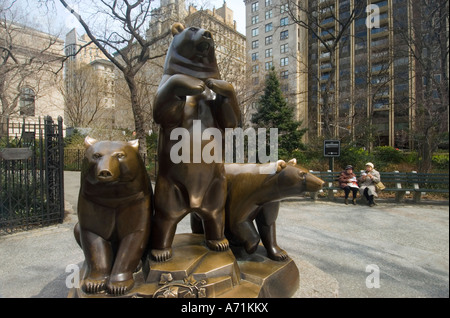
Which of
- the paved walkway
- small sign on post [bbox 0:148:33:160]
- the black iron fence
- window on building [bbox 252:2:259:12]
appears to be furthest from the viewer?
window on building [bbox 252:2:259:12]

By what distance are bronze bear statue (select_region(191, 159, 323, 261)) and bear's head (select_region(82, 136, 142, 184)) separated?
912 mm

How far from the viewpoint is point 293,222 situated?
209 inches

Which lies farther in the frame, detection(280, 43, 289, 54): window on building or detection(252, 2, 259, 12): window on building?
detection(280, 43, 289, 54): window on building

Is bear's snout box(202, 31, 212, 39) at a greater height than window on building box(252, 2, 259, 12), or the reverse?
window on building box(252, 2, 259, 12)

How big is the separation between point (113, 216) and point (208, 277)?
79cm

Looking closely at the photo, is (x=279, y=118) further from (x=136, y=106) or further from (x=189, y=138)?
(x=189, y=138)

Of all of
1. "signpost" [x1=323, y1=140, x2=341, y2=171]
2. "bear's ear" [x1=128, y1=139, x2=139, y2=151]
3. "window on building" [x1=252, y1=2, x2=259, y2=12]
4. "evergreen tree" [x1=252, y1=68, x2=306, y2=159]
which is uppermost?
"window on building" [x1=252, y1=2, x2=259, y2=12]

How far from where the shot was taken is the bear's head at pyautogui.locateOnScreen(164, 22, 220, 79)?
2000mm

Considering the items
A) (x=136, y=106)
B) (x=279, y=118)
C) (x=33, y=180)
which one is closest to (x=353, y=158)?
(x=279, y=118)

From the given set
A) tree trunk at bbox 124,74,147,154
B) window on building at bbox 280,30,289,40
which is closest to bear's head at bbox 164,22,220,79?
tree trunk at bbox 124,74,147,154

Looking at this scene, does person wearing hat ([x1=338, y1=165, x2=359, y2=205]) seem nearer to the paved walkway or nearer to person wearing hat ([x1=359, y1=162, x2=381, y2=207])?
person wearing hat ([x1=359, y1=162, x2=381, y2=207])

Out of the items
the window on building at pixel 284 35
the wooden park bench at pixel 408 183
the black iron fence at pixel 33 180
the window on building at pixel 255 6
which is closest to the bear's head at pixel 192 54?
the wooden park bench at pixel 408 183

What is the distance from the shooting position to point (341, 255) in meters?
3.36

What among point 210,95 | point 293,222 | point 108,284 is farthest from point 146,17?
point 108,284
